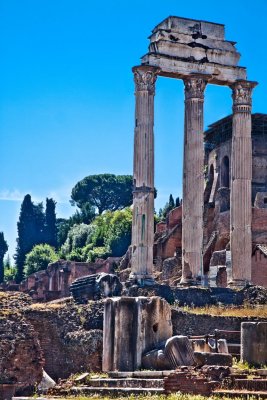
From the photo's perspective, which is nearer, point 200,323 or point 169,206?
point 200,323

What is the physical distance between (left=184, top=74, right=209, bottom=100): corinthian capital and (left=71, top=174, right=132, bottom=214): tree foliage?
62.1 metres

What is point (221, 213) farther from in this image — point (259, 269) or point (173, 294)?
point (173, 294)

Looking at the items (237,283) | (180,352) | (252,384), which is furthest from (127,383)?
(237,283)

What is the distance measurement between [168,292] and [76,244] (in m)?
47.6

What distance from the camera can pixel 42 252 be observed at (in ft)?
246

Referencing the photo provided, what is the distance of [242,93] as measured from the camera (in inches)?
1389

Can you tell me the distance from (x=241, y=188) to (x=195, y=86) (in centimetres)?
390

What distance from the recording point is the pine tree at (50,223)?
83488mm

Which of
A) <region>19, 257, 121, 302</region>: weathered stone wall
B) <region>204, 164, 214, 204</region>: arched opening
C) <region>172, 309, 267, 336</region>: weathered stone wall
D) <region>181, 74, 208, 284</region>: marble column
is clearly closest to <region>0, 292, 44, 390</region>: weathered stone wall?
<region>172, 309, 267, 336</region>: weathered stone wall

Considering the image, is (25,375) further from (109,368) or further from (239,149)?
(239,149)

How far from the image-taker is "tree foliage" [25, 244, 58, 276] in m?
71.7

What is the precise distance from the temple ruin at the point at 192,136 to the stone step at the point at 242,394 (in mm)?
16616

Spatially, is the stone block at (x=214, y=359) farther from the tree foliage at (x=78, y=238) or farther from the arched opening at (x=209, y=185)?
the tree foliage at (x=78, y=238)

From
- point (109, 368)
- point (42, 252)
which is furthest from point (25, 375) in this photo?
point (42, 252)
